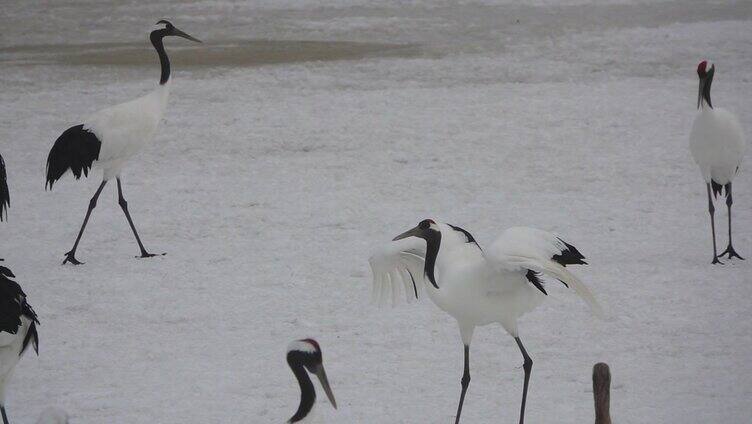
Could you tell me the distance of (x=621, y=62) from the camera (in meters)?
12.6

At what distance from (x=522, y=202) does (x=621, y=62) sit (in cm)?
498

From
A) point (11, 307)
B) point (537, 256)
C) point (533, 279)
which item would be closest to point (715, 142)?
point (533, 279)

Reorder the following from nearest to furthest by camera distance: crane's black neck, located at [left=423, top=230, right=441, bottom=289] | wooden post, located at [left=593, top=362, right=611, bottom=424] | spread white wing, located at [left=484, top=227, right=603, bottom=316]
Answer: wooden post, located at [left=593, top=362, right=611, bottom=424]
spread white wing, located at [left=484, top=227, right=603, bottom=316]
crane's black neck, located at [left=423, top=230, right=441, bottom=289]

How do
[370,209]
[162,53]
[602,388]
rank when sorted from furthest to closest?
[162,53] → [370,209] → [602,388]

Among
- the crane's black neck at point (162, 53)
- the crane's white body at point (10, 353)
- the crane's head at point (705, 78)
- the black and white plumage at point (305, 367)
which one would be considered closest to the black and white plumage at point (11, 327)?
the crane's white body at point (10, 353)

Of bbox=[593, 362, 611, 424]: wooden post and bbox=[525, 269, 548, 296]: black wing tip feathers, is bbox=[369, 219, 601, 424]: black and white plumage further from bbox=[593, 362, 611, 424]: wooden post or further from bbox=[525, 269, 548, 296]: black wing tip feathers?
bbox=[593, 362, 611, 424]: wooden post

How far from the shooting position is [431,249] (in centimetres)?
500

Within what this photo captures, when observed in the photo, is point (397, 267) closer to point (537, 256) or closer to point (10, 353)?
point (537, 256)

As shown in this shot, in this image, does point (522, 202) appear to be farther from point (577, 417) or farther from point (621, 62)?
point (621, 62)

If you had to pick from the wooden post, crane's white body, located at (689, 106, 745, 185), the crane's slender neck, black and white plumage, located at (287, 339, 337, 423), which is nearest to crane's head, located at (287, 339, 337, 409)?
black and white plumage, located at (287, 339, 337, 423)

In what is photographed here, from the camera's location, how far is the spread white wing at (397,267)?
5359 millimetres

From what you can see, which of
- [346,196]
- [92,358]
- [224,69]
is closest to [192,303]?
[92,358]

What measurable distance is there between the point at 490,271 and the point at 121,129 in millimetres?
3628

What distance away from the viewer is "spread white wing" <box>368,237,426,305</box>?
5.36 metres
